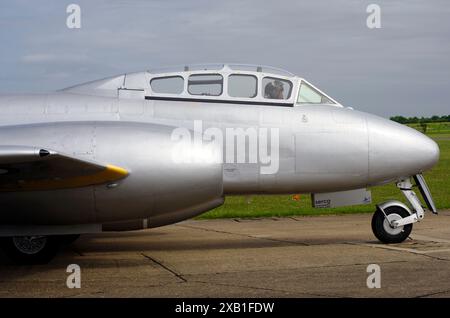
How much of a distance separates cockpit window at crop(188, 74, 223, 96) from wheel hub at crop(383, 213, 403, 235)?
10.7ft

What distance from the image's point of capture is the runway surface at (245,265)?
7566 millimetres

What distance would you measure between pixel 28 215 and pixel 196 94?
122 inches

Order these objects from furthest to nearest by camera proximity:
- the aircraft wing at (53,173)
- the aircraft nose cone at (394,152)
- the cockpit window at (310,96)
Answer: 1. the cockpit window at (310,96)
2. the aircraft nose cone at (394,152)
3. the aircraft wing at (53,173)

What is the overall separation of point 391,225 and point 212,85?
3.51 m

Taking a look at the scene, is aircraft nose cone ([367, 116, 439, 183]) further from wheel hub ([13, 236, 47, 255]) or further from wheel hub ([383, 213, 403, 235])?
wheel hub ([13, 236, 47, 255])

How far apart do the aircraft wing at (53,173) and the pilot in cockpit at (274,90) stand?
2.98 meters

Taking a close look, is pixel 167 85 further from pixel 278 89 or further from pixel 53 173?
pixel 53 173

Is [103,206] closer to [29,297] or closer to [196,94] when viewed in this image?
[29,297]

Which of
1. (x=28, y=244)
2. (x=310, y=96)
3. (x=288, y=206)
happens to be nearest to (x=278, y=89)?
(x=310, y=96)

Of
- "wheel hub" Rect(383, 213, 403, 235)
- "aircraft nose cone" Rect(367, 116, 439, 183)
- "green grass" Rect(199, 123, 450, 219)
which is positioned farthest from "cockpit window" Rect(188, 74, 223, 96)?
"green grass" Rect(199, 123, 450, 219)

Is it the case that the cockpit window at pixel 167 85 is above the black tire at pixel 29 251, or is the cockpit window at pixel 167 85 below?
above

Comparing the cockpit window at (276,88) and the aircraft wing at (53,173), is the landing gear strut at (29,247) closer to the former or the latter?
the aircraft wing at (53,173)

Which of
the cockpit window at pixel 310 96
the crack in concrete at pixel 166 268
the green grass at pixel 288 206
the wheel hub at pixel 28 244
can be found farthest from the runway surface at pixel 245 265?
the green grass at pixel 288 206
